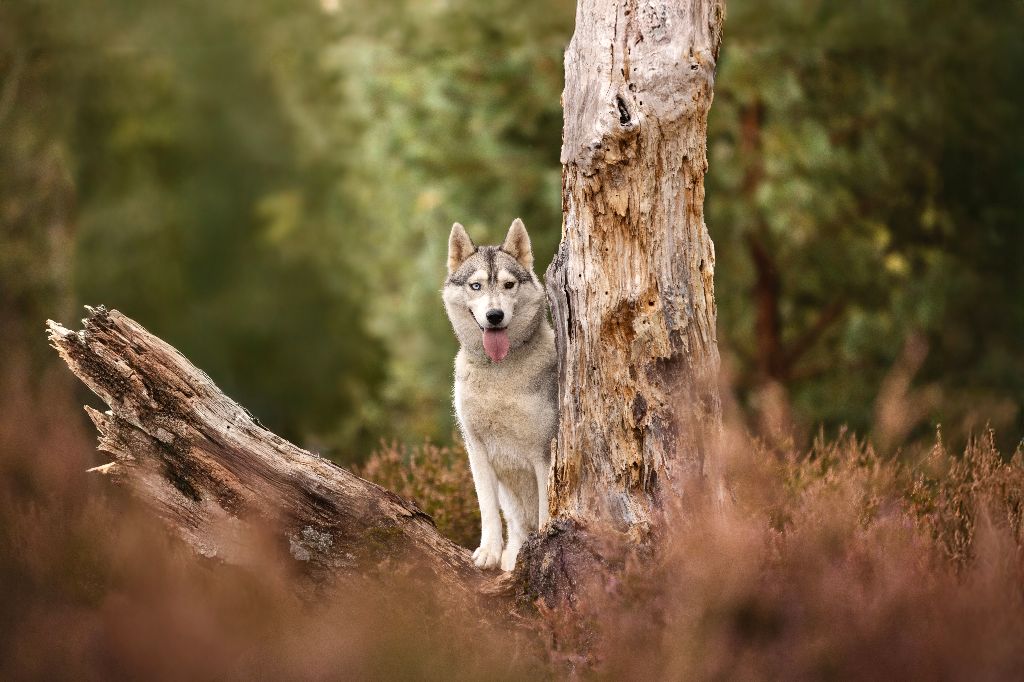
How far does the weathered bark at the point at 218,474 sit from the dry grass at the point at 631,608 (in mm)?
178

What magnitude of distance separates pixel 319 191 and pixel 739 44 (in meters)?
8.05

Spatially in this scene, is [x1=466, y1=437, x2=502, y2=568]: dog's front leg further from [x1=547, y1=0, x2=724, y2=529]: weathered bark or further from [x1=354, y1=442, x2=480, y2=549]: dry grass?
[x1=354, y1=442, x2=480, y2=549]: dry grass

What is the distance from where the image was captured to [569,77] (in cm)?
530

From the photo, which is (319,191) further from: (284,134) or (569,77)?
(569,77)

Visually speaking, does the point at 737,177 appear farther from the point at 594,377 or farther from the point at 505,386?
the point at 594,377

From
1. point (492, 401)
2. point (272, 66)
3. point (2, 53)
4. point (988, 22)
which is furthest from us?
point (272, 66)

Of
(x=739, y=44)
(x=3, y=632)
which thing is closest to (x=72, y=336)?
(x=3, y=632)

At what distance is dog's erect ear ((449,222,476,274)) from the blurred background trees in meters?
3.07

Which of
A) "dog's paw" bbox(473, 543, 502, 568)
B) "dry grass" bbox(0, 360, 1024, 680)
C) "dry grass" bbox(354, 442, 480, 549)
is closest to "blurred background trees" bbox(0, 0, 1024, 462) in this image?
"dry grass" bbox(354, 442, 480, 549)

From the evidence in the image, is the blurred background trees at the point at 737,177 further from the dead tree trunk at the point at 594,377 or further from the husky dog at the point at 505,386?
the dead tree trunk at the point at 594,377

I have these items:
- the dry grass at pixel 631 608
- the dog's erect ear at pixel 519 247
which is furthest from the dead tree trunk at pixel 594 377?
the dog's erect ear at pixel 519 247

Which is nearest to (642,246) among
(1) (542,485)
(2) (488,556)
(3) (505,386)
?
(3) (505,386)

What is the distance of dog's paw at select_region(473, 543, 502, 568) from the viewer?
18.5ft

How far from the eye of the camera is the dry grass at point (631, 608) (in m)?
3.95
